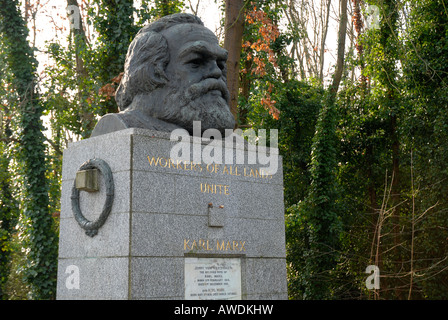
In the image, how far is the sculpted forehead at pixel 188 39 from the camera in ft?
20.1

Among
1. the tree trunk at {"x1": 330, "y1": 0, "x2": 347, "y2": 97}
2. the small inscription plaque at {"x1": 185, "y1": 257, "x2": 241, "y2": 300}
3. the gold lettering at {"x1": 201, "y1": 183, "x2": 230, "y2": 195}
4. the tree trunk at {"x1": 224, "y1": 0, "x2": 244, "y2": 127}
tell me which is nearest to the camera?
the small inscription plaque at {"x1": 185, "y1": 257, "x2": 241, "y2": 300}

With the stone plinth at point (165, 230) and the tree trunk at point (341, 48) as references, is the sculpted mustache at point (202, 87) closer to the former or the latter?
the stone plinth at point (165, 230)

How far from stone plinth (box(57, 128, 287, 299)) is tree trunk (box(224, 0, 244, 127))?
16.3 ft

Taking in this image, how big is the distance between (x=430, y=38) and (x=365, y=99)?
2.55 meters

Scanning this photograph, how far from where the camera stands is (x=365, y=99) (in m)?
14.5

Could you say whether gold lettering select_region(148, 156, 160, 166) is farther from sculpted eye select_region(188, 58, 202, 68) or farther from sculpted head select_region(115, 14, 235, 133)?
sculpted eye select_region(188, 58, 202, 68)

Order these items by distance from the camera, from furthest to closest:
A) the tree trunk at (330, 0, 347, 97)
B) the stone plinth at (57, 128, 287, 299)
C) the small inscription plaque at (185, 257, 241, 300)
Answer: the tree trunk at (330, 0, 347, 97) → the small inscription plaque at (185, 257, 241, 300) → the stone plinth at (57, 128, 287, 299)

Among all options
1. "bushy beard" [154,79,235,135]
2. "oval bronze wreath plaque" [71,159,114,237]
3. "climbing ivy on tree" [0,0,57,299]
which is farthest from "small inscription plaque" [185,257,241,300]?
"climbing ivy on tree" [0,0,57,299]

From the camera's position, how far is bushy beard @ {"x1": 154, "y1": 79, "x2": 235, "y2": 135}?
6031 mm

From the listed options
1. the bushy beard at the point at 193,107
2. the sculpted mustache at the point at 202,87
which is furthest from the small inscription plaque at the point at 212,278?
the sculpted mustache at the point at 202,87

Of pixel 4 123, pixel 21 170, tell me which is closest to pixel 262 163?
pixel 21 170

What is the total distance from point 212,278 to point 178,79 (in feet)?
7.04

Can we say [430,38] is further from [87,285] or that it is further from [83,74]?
[87,285]

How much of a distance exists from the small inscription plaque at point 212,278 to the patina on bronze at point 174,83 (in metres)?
1.43
